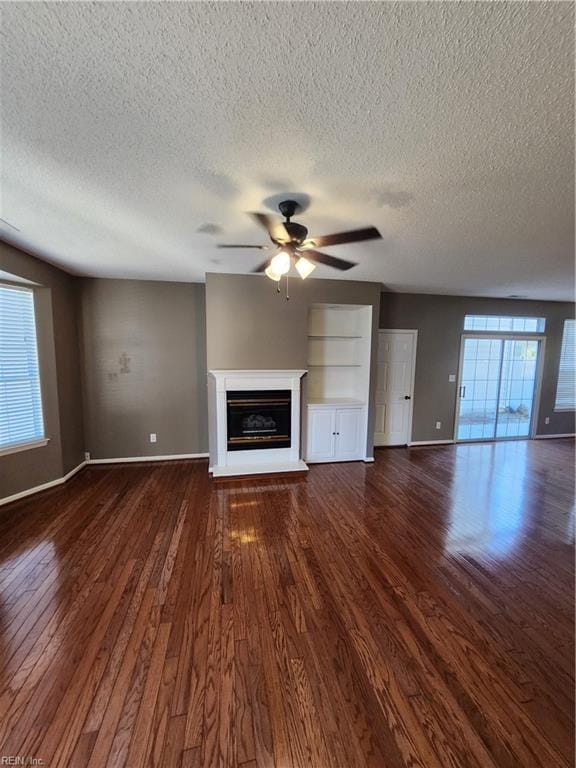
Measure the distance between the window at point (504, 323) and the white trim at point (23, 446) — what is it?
6552mm

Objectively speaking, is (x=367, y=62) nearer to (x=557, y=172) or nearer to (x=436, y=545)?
(x=557, y=172)

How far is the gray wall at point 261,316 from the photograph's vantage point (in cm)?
387

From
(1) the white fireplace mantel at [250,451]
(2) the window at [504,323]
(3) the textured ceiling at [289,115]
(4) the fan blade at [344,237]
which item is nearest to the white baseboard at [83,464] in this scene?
(1) the white fireplace mantel at [250,451]

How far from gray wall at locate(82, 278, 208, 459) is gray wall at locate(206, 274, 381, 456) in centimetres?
67

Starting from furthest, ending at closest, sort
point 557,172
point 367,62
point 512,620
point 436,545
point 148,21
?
1. point 436,545
2. point 512,620
3. point 557,172
4. point 367,62
5. point 148,21

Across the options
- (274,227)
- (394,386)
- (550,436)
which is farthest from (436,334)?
(274,227)

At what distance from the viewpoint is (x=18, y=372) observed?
3.23m

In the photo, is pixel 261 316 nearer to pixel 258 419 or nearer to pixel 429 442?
pixel 258 419

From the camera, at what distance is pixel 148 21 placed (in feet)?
2.89

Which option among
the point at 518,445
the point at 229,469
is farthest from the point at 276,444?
the point at 518,445

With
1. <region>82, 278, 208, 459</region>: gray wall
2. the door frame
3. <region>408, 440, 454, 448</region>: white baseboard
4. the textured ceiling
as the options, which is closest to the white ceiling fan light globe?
the textured ceiling

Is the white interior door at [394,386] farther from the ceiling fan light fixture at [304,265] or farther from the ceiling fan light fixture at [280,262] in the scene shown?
the ceiling fan light fixture at [280,262]

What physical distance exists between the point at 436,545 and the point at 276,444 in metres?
2.24

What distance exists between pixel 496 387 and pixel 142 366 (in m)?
6.25
